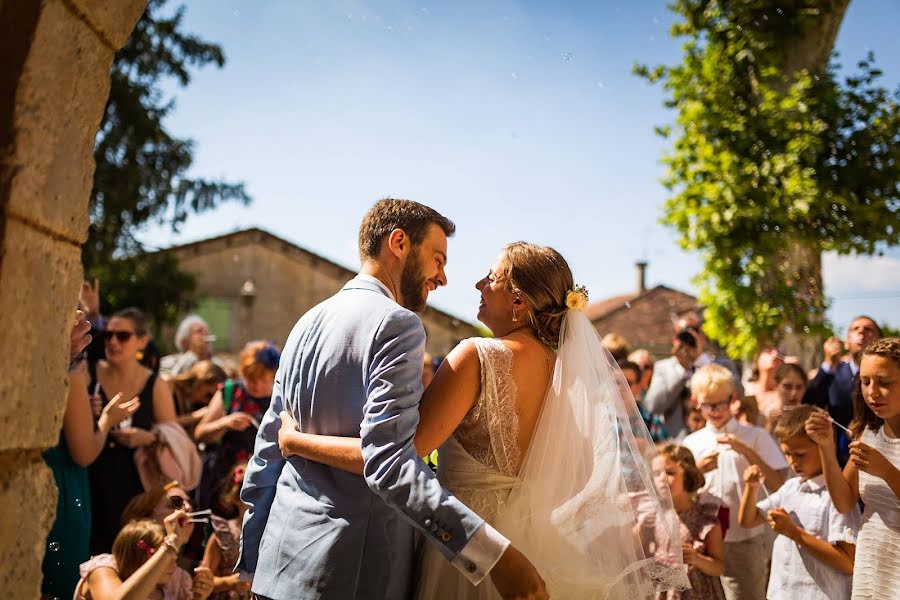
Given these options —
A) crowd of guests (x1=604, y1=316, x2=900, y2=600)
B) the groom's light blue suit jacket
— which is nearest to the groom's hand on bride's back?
the groom's light blue suit jacket

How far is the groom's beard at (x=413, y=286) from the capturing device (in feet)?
9.33

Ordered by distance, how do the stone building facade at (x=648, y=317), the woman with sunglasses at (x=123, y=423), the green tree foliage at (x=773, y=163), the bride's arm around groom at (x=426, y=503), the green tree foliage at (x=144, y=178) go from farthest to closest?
the stone building facade at (x=648, y=317) → the green tree foliage at (x=144, y=178) → the green tree foliage at (x=773, y=163) → the woman with sunglasses at (x=123, y=423) → the bride's arm around groom at (x=426, y=503)

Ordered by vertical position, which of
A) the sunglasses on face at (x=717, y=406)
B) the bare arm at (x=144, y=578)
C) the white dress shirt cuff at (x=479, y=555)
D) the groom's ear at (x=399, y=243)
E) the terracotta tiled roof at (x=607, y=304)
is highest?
the terracotta tiled roof at (x=607, y=304)

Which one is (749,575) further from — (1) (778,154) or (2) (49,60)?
(1) (778,154)

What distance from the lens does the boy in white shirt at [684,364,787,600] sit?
4551 mm

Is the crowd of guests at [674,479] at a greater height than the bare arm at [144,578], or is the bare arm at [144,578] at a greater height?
the crowd of guests at [674,479]

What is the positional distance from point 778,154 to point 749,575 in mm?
6039

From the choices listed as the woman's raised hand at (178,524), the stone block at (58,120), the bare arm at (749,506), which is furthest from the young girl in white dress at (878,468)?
the stone block at (58,120)

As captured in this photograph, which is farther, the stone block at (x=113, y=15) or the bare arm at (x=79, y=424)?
the bare arm at (x=79, y=424)

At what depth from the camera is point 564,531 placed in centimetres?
281

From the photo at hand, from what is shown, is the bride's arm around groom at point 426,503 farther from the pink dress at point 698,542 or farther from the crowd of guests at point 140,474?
the pink dress at point 698,542

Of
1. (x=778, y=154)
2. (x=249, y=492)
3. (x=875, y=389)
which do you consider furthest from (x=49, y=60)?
(x=778, y=154)

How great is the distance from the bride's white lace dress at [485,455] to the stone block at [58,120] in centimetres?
142

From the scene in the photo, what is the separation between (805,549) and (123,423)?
13.3 feet
